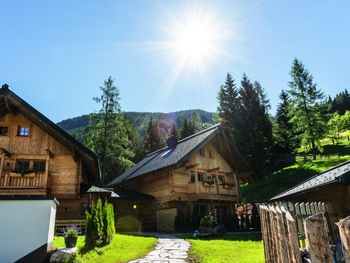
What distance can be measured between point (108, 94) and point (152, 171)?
17531mm

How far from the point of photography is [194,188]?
23.6 m

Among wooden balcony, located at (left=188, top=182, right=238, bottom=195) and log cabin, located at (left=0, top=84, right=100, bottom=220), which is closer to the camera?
log cabin, located at (left=0, top=84, right=100, bottom=220)

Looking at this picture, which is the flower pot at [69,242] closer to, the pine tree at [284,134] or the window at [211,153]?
the window at [211,153]

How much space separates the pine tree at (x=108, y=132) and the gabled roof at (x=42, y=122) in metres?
15.9

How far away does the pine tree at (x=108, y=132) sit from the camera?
36.5m

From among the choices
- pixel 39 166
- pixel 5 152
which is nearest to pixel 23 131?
→ pixel 5 152

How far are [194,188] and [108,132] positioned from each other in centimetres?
1705

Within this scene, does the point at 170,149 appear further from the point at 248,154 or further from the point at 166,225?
the point at 248,154

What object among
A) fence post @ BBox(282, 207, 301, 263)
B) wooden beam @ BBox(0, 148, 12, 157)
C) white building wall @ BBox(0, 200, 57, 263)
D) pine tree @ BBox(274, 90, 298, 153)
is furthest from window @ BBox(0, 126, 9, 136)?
pine tree @ BBox(274, 90, 298, 153)

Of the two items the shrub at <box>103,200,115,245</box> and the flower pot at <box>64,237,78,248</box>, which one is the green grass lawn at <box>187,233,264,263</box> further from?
the flower pot at <box>64,237,78,248</box>

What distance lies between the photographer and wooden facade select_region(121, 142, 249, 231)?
23234 millimetres

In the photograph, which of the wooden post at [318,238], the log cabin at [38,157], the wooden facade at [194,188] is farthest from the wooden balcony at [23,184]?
the wooden post at [318,238]

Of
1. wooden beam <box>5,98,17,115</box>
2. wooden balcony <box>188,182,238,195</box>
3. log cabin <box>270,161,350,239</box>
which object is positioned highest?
wooden beam <box>5,98,17,115</box>

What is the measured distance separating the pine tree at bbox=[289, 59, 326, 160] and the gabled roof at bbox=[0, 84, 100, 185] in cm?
3048
